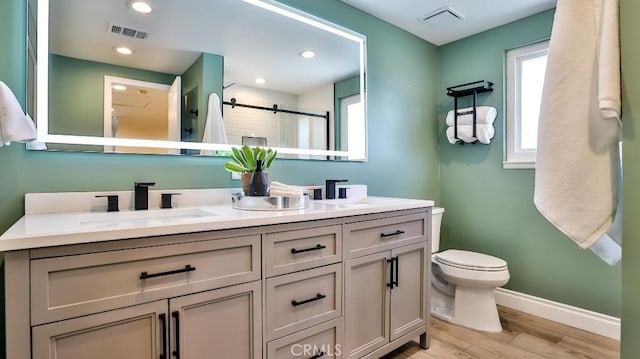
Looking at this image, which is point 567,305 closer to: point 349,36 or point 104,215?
point 349,36

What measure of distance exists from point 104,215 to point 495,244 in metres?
2.72

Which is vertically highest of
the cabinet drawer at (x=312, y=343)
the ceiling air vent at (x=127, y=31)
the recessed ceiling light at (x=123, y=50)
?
the ceiling air vent at (x=127, y=31)

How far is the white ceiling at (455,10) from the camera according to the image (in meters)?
2.32

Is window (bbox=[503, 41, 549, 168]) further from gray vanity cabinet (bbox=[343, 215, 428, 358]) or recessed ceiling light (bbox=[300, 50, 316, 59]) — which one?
recessed ceiling light (bbox=[300, 50, 316, 59])

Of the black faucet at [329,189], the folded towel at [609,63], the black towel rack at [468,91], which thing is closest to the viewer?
the folded towel at [609,63]

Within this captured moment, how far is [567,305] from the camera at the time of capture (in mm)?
2340

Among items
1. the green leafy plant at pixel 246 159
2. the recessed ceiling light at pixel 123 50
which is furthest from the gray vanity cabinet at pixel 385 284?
the recessed ceiling light at pixel 123 50

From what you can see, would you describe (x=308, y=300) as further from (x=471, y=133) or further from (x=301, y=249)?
(x=471, y=133)

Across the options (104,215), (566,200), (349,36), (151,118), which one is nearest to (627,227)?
(566,200)

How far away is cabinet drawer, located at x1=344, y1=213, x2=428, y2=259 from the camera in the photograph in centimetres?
156

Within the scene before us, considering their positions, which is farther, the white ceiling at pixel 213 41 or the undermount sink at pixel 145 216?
the white ceiling at pixel 213 41

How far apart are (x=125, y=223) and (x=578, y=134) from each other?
130 centimetres

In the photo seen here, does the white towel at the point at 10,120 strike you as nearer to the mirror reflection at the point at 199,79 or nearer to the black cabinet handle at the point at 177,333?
the mirror reflection at the point at 199,79

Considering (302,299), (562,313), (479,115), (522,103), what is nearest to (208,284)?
(302,299)
